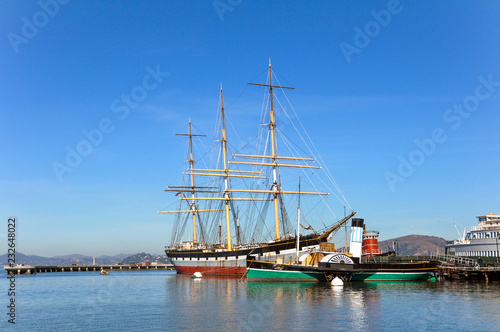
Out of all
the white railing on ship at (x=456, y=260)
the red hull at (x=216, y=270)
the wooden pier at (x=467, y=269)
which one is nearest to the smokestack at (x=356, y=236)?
the white railing on ship at (x=456, y=260)

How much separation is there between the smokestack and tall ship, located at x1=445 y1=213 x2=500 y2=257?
27042mm

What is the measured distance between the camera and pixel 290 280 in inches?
2721

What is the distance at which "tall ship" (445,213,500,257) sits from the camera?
8244 centimetres

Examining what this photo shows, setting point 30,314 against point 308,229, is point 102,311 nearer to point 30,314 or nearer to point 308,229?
point 30,314

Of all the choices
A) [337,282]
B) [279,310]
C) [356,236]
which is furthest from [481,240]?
[279,310]

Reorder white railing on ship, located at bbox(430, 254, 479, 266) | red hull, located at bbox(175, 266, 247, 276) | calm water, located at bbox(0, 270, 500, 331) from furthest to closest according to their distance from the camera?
red hull, located at bbox(175, 266, 247, 276)
white railing on ship, located at bbox(430, 254, 479, 266)
calm water, located at bbox(0, 270, 500, 331)

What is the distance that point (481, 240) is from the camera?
278 feet

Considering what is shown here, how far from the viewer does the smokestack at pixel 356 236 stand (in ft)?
231

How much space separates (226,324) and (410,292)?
28280mm

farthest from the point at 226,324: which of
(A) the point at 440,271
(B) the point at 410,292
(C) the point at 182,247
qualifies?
(C) the point at 182,247

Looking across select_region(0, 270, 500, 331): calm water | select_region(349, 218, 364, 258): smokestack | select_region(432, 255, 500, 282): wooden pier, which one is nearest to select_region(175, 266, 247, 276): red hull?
select_region(349, 218, 364, 258): smokestack

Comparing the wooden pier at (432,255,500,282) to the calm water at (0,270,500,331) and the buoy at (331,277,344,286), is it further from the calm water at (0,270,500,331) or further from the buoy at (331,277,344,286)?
the buoy at (331,277,344,286)

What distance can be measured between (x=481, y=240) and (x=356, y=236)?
2850 centimetres

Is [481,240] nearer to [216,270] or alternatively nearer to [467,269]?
[467,269]
